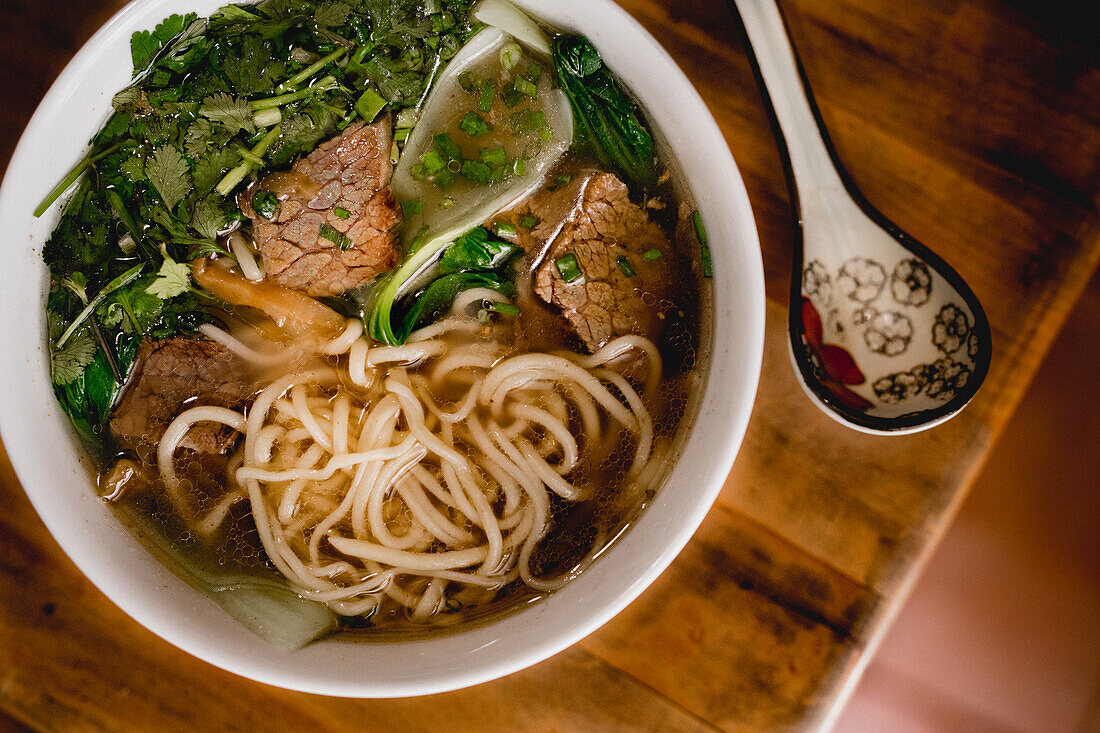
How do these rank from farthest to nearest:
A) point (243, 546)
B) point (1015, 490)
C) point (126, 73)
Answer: point (1015, 490), point (243, 546), point (126, 73)

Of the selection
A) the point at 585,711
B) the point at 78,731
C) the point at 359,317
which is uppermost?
the point at 359,317

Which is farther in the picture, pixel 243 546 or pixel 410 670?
pixel 243 546

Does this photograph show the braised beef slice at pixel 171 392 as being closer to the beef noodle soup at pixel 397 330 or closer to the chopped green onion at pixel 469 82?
the beef noodle soup at pixel 397 330

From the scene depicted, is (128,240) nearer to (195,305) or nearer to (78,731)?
(195,305)

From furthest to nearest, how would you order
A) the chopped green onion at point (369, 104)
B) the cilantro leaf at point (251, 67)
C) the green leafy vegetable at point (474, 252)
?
the green leafy vegetable at point (474, 252) < the chopped green onion at point (369, 104) < the cilantro leaf at point (251, 67)

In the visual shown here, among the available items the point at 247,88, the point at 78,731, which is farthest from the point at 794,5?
the point at 78,731

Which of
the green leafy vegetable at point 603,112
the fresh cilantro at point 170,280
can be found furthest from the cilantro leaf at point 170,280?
the green leafy vegetable at point 603,112
